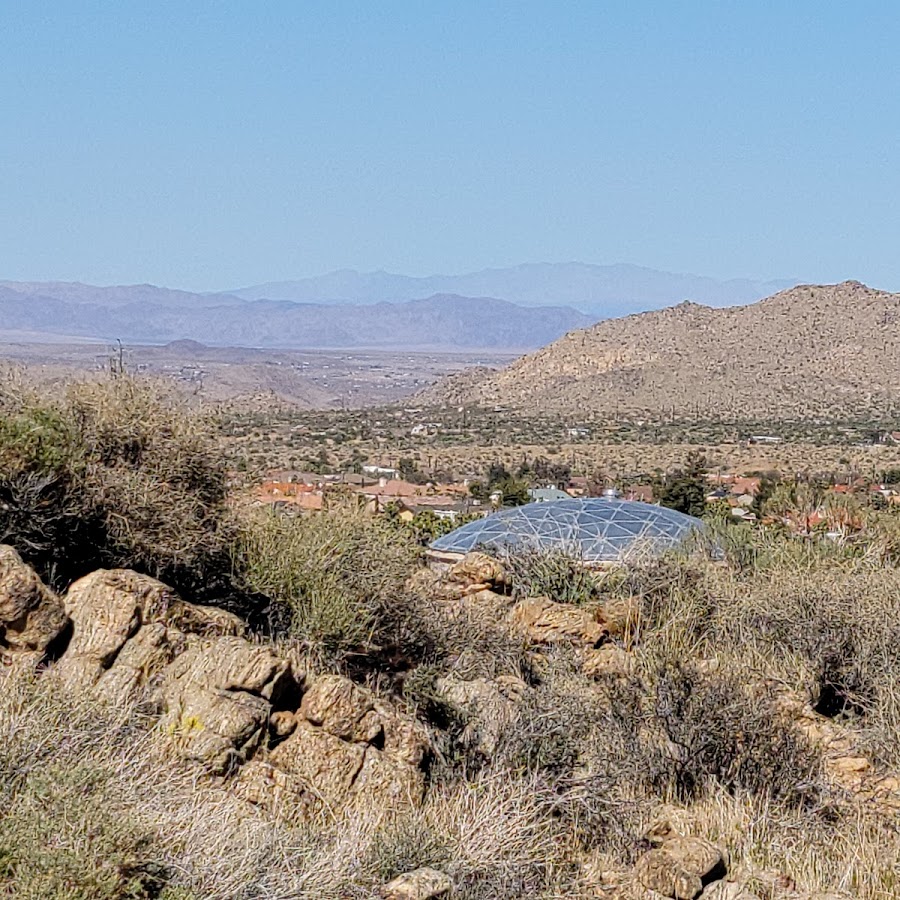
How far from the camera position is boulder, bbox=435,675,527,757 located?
9.08 metres

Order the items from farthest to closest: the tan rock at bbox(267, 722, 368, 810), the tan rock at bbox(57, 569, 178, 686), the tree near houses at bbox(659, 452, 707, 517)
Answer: the tree near houses at bbox(659, 452, 707, 517), the tan rock at bbox(57, 569, 178, 686), the tan rock at bbox(267, 722, 368, 810)

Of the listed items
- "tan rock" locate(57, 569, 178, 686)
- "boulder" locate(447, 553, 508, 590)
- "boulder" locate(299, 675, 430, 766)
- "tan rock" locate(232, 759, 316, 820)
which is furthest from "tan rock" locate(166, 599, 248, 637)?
"boulder" locate(447, 553, 508, 590)

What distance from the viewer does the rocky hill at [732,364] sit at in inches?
3573

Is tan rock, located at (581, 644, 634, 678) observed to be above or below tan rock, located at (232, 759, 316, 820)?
below

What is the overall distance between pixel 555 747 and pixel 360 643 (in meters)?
2.57

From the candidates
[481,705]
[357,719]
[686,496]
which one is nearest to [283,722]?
[357,719]

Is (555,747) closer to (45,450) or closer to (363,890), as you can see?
(363,890)

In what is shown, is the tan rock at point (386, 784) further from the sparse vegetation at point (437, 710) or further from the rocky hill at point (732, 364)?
the rocky hill at point (732, 364)

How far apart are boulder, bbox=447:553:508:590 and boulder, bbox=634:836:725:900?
7.16 m

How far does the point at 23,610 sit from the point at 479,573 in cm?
757

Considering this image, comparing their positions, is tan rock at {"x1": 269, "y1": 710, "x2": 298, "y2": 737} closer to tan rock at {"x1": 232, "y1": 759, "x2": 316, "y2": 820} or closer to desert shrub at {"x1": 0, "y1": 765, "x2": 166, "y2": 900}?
tan rock at {"x1": 232, "y1": 759, "x2": 316, "y2": 820}

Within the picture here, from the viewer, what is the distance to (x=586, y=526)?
23641mm

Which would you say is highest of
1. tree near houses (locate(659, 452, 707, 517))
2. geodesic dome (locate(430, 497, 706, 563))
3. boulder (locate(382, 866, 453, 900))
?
boulder (locate(382, 866, 453, 900))

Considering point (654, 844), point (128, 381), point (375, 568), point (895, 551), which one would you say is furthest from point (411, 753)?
point (895, 551)
